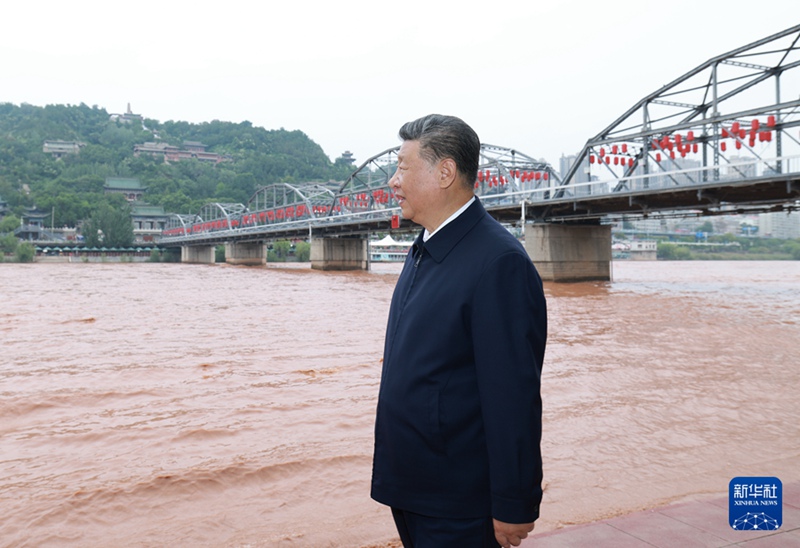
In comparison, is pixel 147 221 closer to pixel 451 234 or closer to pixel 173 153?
pixel 173 153

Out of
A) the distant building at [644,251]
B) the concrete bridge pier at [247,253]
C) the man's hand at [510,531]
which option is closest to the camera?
the man's hand at [510,531]

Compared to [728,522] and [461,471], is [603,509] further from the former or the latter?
[461,471]

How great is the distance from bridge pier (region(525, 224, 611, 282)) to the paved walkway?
94.9 ft

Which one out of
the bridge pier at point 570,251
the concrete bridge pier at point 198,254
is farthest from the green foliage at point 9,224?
the bridge pier at point 570,251

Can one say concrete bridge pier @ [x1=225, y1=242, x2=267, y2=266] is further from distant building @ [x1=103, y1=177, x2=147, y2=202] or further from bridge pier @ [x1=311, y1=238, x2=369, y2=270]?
distant building @ [x1=103, y1=177, x2=147, y2=202]

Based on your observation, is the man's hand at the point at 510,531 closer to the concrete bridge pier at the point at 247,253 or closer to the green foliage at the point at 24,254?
the green foliage at the point at 24,254

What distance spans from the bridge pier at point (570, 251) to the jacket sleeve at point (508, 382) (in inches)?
1205

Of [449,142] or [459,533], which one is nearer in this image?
[459,533]

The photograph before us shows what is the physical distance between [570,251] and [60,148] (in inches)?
5690

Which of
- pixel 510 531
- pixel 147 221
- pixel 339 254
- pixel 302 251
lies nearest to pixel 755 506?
pixel 510 531

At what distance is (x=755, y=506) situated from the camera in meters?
3.10

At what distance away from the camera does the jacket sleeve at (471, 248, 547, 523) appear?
183cm

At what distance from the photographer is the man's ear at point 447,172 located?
2.14 meters

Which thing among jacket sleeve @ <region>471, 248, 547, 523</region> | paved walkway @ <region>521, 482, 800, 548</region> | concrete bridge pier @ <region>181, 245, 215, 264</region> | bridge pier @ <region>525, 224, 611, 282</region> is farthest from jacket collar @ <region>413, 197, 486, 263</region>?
concrete bridge pier @ <region>181, 245, 215, 264</region>
